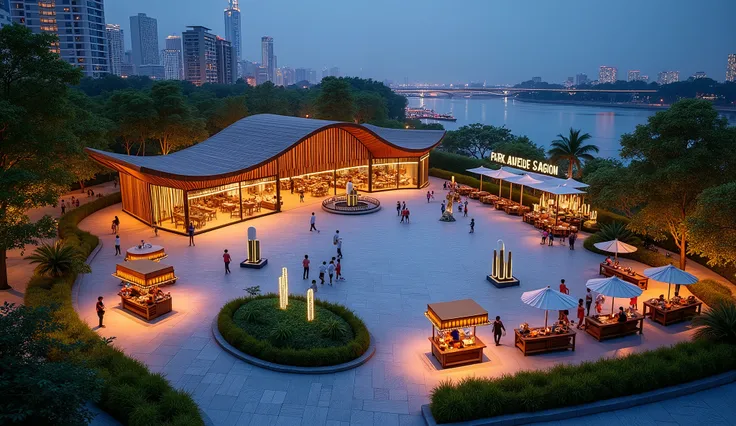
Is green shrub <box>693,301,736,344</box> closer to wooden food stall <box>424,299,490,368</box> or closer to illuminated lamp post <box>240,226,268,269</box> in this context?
wooden food stall <box>424,299,490,368</box>

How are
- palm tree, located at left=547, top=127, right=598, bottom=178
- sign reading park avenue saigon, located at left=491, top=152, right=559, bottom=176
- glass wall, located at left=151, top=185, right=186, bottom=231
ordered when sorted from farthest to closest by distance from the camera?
palm tree, located at left=547, top=127, right=598, bottom=178 < sign reading park avenue saigon, located at left=491, top=152, right=559, bottom=176 < glass wall, located at left=151, top=185, right=186, bottom=231

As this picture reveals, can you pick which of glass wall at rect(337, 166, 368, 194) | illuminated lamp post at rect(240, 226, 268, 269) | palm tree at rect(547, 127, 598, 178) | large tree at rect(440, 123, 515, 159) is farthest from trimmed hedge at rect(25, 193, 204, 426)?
large tree at rect(440, 123, 515, 159)

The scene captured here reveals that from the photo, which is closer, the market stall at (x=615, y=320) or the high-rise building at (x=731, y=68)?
the market stall at (x=615, y=320)

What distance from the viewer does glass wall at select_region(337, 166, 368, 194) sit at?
42.5m

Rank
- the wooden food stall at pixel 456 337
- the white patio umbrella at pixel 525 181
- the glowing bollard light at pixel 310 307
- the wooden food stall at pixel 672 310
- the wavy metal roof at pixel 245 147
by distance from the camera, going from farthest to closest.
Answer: the white patio umbrella at pixel 525 181
the wavy metal roof at pixel 245 147
the wooden food stall at pixel 672 310
the glowing bollard light at pixel 310 307
the wooden food stall at pixel 456 337

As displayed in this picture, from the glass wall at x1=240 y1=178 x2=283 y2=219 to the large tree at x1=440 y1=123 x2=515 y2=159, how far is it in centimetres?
3786

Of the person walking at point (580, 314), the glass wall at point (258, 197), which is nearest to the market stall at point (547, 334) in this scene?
the person walking at point (580, 314)

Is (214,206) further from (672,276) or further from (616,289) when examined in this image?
(672,276)

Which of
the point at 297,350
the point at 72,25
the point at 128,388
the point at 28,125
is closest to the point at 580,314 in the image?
the point at 297,350

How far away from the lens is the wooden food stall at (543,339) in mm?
15578

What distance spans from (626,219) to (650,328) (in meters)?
12.1

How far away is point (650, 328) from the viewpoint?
57.7 feet

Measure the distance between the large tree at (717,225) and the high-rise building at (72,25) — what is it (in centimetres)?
13647

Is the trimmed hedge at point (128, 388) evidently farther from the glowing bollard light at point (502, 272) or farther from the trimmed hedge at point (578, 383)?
the glowing bollard light at point (502, 272)
